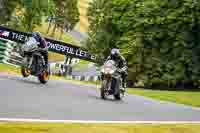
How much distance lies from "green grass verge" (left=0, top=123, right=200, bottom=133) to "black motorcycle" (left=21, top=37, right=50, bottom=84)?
27.3 feet

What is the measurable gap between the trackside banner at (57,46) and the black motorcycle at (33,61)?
2483cm

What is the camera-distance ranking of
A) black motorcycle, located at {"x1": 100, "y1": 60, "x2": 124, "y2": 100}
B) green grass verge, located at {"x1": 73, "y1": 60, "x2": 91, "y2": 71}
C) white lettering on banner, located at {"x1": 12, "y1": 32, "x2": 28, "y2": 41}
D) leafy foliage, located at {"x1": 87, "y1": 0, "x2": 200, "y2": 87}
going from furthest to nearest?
green grass verge, located at {"x1": 73, "y1": 60, "x2": 91, "y2": 71} < white lettering on banner, located at {"x1": 12, "y1": 32, "x2": 28, "y2": 41} < leafy foliage, located at {"x1": 87, "y1": 0, "x2": 200, "y2": 87} < black motorcycle, located at {"x1": 100, "y1": 60, "x2": 124, "y2": 100}

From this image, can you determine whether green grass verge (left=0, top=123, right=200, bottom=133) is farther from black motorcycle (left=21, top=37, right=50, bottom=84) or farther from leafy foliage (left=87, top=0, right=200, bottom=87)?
leafy foliage (left=87, top=0, right=200, bottom=87)

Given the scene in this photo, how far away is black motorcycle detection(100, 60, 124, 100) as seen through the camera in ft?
56.3

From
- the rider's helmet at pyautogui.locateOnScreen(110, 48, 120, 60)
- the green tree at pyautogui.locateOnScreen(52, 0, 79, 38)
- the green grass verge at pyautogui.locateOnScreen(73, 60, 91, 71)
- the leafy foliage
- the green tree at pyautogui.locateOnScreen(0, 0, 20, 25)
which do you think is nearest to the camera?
the rider's helmet at pyautogui.locateOnScreen(110, 48, 120, 60)

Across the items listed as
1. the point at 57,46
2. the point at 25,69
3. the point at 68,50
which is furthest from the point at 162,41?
the point at 25,69

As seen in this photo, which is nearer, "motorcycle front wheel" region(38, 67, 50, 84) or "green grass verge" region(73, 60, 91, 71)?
"motorcycle front wheel" region(38, 67, 50, 84)

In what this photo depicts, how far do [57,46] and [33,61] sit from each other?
29842 millimetres

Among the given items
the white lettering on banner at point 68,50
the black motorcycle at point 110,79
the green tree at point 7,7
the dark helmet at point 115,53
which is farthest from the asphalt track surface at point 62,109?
the green tree at point 7,7

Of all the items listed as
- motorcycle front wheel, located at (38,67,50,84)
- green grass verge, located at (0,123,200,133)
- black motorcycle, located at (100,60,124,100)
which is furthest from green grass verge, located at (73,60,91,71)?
green grass verge, located at (0,123,200,133)

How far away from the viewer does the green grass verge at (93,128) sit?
28.1 ft

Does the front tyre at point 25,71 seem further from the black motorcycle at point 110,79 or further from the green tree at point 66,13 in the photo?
the green tree at point 66,13

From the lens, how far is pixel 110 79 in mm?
Result: 17391

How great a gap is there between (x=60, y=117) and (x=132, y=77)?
3266 cm
